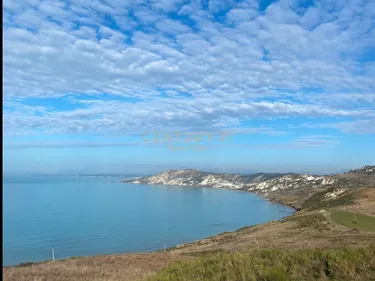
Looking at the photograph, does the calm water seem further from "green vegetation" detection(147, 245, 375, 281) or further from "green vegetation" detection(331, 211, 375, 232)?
"green vegetation" detection(147, 245, 375, 281)

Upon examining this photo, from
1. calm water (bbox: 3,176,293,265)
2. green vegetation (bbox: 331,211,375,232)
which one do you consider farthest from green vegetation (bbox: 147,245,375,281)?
calm water (bbox: 3,176,293,265)

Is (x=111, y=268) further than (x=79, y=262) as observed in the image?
No

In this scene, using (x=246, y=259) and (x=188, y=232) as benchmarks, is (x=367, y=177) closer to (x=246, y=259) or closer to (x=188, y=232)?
(x=188, y=232)

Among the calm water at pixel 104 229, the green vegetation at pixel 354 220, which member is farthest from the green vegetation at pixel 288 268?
the calm water at pixel 104 229

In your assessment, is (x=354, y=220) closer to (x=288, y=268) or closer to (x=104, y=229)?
(x=288, y=268)

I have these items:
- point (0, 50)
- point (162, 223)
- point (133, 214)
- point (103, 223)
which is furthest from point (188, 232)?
point (0, 50)

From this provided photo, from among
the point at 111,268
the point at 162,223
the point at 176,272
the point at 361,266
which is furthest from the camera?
the point at 162,223
